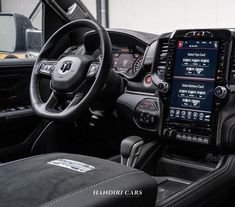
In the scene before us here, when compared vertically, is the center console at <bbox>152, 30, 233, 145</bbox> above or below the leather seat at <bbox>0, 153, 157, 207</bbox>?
above

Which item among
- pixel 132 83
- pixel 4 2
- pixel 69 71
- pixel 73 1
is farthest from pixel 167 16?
pixel 4 2

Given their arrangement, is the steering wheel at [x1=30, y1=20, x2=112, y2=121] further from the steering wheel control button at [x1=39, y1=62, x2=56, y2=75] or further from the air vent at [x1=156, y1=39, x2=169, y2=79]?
the air vent at [x1=156, y1=39, x2=169, y2=79]

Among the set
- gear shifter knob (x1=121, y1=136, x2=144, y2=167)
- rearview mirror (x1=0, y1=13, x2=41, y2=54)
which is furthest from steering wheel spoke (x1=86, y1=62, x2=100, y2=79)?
rearview mirror (x1=0, y1=13, x2=41, y2=54)

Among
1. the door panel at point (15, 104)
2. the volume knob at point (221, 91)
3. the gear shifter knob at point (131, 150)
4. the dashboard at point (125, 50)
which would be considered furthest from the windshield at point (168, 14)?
the volume knob at point (221, 91)

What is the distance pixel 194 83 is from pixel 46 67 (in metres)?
0.65

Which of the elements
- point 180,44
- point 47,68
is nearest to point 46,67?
point 47,68

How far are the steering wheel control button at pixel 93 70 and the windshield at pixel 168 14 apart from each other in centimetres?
233

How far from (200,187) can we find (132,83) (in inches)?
24.5

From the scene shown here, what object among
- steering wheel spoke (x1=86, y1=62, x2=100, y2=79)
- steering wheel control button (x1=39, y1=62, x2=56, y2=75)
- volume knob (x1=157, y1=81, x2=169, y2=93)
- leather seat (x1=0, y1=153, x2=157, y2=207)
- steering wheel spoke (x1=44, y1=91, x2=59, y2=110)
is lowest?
leather seat (x1=0, y1=153, x2=157, y2=207)

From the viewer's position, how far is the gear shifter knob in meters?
1.91

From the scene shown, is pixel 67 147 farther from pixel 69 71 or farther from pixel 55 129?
pixel 69 71

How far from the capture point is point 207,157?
1832 millimetres

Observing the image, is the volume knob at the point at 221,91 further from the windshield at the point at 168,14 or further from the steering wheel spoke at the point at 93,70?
the windshield at the point at 168,14

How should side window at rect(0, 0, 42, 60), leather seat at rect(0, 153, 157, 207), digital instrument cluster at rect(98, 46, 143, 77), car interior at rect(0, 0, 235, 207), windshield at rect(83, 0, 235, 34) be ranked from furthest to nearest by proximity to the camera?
windshield at rect(83, 0, 235, 34)
side window at rect(0, 0, 42, 60)
digital instrument cluster at rect(98, 46, 143, 77)
car interior at rect(0, 0, 235, 207)
leather seat at rect(0, 153, 157, 207)
